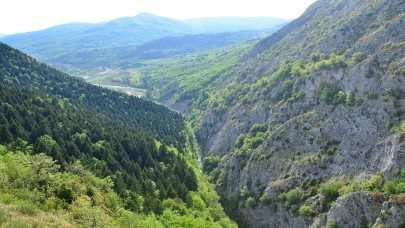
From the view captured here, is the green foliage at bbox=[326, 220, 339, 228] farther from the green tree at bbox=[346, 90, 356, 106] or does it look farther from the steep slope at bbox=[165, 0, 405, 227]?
the green tree at bbox=[346, 90, 356, 106]

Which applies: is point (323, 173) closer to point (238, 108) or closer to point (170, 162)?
point (170, 162)

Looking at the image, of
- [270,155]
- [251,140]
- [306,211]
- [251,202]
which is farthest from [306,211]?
[251,140]

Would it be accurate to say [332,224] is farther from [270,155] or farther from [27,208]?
[27,208]

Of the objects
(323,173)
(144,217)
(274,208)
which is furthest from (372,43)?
(144,217)

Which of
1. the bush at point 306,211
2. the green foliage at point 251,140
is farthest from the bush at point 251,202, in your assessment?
the green foliage at point 251,140

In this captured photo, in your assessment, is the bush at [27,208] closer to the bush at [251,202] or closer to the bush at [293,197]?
the bush at [293,197]

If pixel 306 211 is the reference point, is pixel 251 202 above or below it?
below
